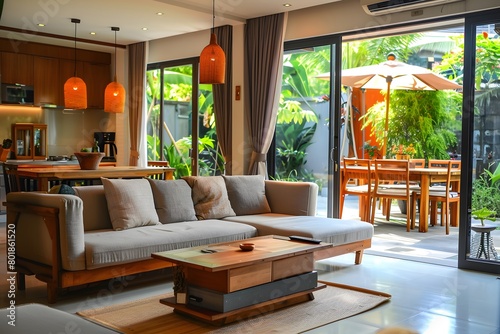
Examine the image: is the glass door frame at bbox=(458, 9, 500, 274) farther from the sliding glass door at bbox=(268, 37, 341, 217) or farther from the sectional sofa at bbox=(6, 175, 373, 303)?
the sliding glass door at bbox=(268, 37, 341, 217)

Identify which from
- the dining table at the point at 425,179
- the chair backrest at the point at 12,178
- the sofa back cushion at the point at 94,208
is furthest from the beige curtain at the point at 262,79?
the chair backrest at the point at 12,178

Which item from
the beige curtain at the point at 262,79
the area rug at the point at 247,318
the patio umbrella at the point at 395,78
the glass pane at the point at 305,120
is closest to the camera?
the area rug at the point at 247,318

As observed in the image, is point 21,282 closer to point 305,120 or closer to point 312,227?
point 312,227

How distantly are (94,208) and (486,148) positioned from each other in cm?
363

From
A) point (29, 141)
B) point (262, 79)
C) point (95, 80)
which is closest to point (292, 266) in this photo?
point (262, 79)

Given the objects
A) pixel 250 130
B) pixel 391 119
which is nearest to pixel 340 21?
pixel 250 130

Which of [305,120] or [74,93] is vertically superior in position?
[74,93]

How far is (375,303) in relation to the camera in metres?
4.01

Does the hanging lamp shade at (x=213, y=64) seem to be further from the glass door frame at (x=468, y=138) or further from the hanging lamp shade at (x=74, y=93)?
the hanging lamp shade at (x=74, y=93)

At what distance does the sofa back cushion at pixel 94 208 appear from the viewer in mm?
4671

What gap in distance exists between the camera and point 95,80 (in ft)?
31.4

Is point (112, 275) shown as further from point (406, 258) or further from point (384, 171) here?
point (384, 171)

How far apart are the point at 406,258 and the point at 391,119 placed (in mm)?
4053

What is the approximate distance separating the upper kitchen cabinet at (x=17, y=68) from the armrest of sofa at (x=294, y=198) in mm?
4932
